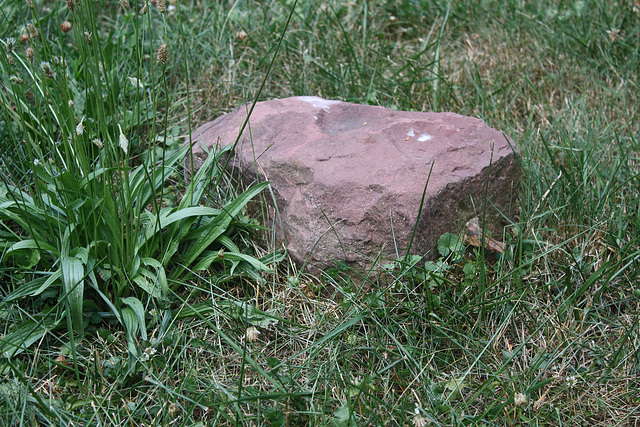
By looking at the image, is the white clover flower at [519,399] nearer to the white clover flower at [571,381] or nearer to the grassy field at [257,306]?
the grassy field at [257,306]

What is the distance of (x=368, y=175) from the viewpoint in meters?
2.21

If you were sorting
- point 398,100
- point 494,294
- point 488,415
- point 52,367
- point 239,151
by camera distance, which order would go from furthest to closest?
point 398,100, point 239,151, point 494,294, point 52,367, point 488,415

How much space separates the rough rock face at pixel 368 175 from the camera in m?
2.13

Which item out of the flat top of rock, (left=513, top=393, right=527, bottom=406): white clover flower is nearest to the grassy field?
(left=513, top=393, right=527, bottom=406): white clover flower

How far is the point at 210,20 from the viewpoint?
3691 mm

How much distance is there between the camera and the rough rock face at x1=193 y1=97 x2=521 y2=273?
83.8 inches

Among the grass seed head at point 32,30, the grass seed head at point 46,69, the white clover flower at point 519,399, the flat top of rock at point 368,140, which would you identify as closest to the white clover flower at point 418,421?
the white clover flower at point 519,399

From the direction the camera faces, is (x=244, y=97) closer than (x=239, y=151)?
No

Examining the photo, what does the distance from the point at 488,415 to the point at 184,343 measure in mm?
1001

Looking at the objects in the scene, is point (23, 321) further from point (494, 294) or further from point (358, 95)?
point (358, 95)

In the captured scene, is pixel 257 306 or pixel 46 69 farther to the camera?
pixel 257 306

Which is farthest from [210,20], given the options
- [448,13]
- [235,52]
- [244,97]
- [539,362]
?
Answer: [539,362]

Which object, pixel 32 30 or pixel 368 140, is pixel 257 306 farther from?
pixel 32 30

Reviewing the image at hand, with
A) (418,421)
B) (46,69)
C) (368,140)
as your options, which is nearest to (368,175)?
(368,140)
